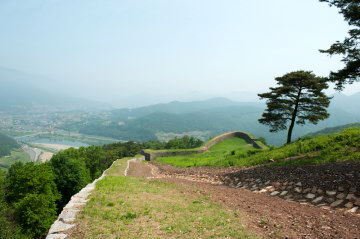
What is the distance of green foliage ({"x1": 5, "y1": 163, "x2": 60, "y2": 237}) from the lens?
3300 centimetres

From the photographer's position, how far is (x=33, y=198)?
109ft

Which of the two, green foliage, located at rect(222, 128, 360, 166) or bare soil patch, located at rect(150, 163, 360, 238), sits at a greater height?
green foliage, located at rect(222, 128, 360, 166)

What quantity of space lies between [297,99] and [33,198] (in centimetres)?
3238

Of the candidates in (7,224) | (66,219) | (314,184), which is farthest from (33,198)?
(314,184)

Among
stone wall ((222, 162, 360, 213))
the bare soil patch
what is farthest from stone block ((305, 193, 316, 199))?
the bare soil patch

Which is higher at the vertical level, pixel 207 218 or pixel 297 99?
pixel 297 99

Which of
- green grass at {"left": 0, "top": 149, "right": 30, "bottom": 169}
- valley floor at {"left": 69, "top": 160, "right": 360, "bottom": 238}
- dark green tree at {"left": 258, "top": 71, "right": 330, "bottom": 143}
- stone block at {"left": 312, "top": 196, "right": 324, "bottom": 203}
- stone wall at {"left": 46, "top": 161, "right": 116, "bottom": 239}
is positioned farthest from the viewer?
green grass at {"left": 0, "top": 149, "right": 30, "bottom": 169}

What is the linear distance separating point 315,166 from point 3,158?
194292 mm

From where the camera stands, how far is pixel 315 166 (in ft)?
49.2

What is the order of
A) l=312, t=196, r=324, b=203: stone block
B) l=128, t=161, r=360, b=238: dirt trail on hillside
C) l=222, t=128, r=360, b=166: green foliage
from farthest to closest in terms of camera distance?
l=222, t=128, r=360, b=166: green foliage
l=312, t=196, r=324, b=203: stone block
l=128, t=161, r=360, b=238: dirt trail on hillside

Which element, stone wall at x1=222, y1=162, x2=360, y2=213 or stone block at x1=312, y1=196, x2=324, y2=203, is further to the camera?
stone block at x1=312, y1=196, x2=324, y2=203

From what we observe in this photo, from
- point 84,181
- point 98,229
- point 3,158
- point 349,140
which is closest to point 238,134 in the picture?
point 84,181

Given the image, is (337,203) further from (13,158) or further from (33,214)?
(13,158)

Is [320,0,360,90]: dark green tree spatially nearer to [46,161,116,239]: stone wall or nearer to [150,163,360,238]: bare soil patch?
[150,163,360,238]: bare soil patch
